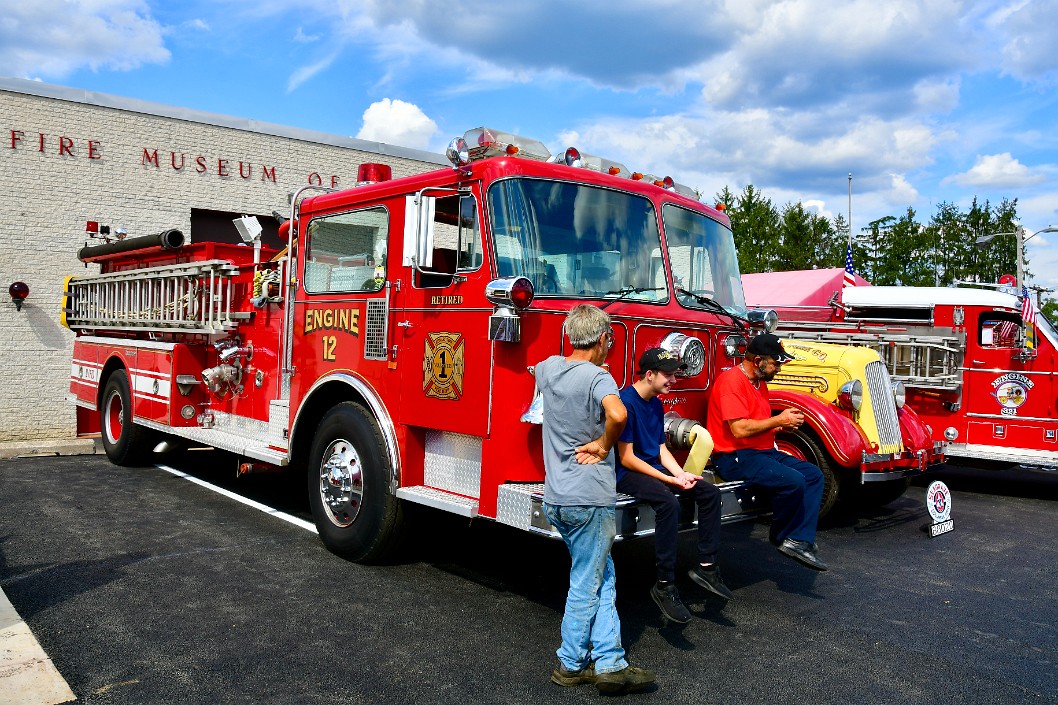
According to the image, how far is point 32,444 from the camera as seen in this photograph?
35.4ft

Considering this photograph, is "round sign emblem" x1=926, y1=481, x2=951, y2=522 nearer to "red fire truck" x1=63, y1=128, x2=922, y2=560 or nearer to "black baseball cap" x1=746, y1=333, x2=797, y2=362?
"red fire truck" x1=63, y1=128, x2=922, y2=560

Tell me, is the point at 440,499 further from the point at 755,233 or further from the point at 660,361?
the point at 755,233

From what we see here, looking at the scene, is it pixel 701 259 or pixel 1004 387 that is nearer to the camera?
pixel 701 259

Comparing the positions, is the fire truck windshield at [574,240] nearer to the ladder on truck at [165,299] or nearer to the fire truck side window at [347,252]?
the fire truck side window at [347,252]

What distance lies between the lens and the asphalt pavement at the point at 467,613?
3904 mm

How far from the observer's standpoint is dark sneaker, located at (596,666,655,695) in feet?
12.1

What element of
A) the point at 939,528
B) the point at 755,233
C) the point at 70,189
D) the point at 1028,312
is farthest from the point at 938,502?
the point at 755,233

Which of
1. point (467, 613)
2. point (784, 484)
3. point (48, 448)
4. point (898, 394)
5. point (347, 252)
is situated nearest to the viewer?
point (467, 613)

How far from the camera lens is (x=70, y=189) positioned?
11711mm

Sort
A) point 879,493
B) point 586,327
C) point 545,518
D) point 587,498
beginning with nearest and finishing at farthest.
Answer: point 587,498 < point 586,327 < point 545,518 < point 879,493

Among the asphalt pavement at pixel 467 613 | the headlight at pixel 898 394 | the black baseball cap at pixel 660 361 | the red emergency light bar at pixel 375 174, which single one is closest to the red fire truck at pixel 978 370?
the headlight at pixel 898 394

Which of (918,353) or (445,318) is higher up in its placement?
(445,318)

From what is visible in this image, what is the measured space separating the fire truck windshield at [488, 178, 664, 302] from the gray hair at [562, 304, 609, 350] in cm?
91

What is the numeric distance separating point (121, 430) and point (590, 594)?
24.4 ft
